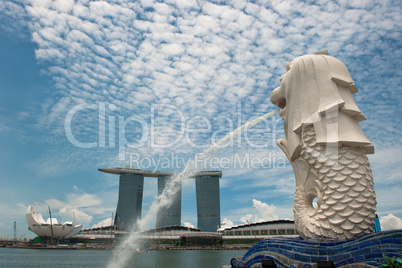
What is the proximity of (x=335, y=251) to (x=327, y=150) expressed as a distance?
504 centimetres

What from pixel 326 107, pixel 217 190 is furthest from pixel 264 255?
pixel 217 190

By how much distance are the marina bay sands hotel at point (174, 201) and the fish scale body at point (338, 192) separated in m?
93.8

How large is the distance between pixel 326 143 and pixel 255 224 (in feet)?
245

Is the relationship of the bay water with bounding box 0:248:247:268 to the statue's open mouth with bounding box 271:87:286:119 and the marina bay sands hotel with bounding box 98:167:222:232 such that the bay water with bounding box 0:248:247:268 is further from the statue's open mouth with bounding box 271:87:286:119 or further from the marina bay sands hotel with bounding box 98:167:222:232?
the marina bay sands hotel with bounding box 98:167:222:232

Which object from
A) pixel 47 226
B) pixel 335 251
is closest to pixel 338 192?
pixel 335 251

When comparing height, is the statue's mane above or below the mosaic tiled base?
above

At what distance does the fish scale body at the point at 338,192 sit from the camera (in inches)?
577

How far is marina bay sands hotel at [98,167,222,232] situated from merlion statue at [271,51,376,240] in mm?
92761

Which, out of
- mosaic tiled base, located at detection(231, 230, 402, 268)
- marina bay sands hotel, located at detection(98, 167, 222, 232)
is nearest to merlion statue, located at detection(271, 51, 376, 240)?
mosaic tiled base, located at detection(231, 230, 402, 268)

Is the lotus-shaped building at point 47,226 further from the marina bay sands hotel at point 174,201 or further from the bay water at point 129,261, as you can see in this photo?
the bay water at point 129,261

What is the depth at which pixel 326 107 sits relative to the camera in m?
16.3

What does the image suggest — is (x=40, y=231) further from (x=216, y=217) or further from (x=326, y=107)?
(x=326, y=107)

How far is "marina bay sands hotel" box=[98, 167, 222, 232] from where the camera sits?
110 meters

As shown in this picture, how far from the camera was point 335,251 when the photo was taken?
14.0 metres
